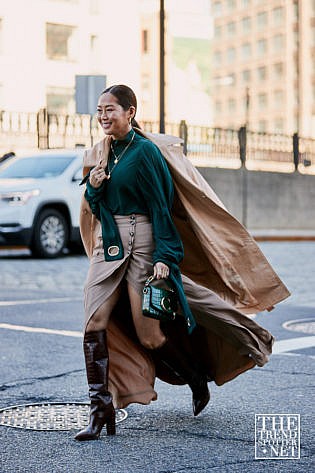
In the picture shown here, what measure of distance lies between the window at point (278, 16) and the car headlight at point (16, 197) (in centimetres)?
10988

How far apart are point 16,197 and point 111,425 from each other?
11.9 m

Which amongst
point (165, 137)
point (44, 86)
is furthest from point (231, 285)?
point (44, 86)

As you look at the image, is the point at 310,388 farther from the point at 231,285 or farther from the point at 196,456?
the point at 196,456

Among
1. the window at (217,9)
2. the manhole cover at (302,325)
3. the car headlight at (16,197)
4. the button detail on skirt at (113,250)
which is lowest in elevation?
the manhole cover at (302,325)

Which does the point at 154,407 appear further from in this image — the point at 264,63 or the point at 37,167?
the point at 264,63

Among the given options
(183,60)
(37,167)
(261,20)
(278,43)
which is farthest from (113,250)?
(261,20)

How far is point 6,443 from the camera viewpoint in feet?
15.5

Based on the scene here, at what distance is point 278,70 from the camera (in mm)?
122312

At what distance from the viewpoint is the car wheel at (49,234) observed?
658 inches

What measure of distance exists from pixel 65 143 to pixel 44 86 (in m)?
28.0

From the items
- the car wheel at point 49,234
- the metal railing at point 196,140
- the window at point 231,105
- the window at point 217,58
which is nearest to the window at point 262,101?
the window at point 231,105

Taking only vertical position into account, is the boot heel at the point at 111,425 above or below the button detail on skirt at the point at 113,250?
below

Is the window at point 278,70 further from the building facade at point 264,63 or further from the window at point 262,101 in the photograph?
the window at point 262,101

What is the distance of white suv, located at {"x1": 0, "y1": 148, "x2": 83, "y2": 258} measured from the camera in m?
16.5
